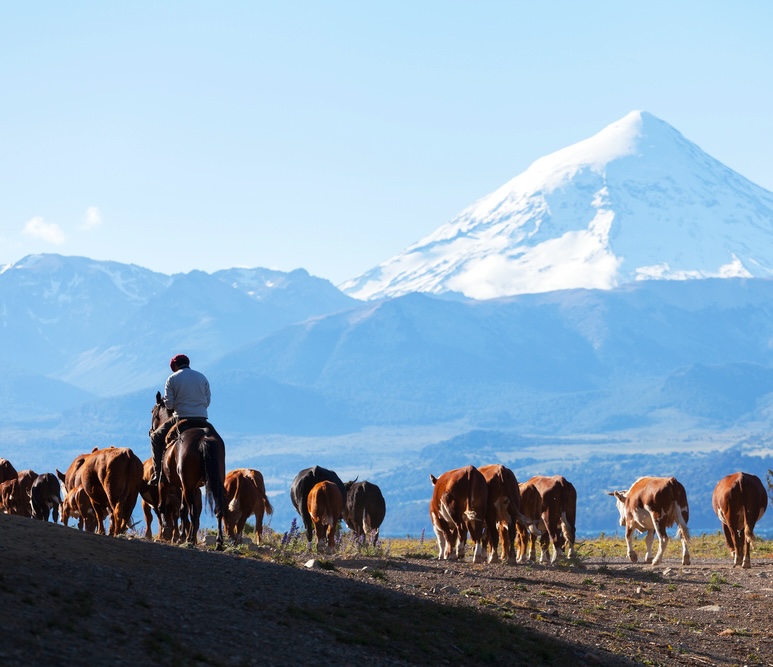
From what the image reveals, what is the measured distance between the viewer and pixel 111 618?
595 inches

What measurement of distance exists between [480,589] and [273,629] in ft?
19.8

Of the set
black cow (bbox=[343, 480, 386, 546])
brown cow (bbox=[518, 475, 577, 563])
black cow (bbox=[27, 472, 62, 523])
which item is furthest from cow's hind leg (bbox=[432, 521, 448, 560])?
black cow (bbox=[27, 472, 62, 523])

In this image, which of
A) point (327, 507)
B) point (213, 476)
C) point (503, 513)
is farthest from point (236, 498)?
point (213, 476)

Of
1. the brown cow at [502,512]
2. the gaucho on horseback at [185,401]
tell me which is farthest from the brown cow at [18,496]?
the brown cow at [502,512]

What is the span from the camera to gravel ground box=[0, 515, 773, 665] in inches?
579

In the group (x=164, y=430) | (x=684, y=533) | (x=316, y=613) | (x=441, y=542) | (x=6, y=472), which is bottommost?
(x=316, y=613)

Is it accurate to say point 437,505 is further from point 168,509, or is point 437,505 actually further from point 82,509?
point 82,509

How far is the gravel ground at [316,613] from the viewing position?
1472cm

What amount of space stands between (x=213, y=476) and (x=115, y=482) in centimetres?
231

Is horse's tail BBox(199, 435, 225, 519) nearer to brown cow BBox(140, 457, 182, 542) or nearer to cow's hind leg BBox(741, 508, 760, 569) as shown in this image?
brown cow BBox(140, 457, 182, 542)

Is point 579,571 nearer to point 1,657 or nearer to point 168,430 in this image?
point 168,430

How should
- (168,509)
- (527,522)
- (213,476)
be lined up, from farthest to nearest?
(527,522) → (168,509) → (213,476)

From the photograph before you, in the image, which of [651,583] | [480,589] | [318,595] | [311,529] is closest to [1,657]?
[318,595]

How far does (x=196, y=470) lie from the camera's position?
22391 mm
